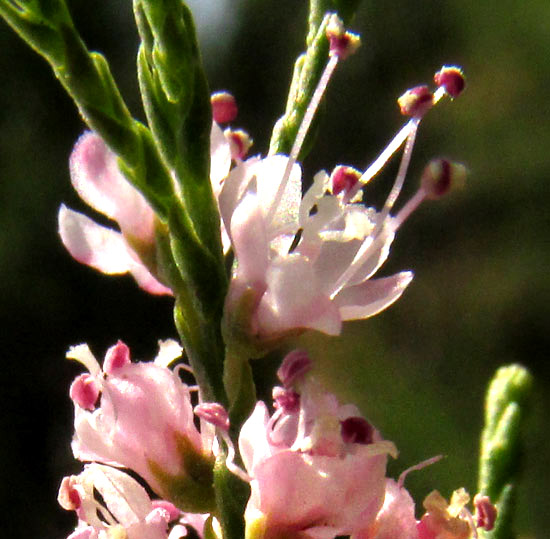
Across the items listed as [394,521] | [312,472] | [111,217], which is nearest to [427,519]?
[394,521]

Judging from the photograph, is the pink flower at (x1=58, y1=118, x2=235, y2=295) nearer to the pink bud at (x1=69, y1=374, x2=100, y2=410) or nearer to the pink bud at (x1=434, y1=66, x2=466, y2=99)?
the pink bud at (x1=69, y1=374, x2=100, y2=410)

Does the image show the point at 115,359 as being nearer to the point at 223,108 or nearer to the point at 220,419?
the point at 220,419

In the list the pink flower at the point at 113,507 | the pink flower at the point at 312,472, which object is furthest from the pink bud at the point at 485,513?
the pink flower at the point at 113,507

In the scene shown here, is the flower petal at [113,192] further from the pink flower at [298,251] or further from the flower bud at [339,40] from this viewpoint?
the flower bud at [339,40]

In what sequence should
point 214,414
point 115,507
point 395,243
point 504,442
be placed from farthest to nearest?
point 395,243 → point 504,442 → point 115,507 → point 214,414

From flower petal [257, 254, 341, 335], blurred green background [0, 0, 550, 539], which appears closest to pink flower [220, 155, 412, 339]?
flower petal [257, 254, 341, 335]
